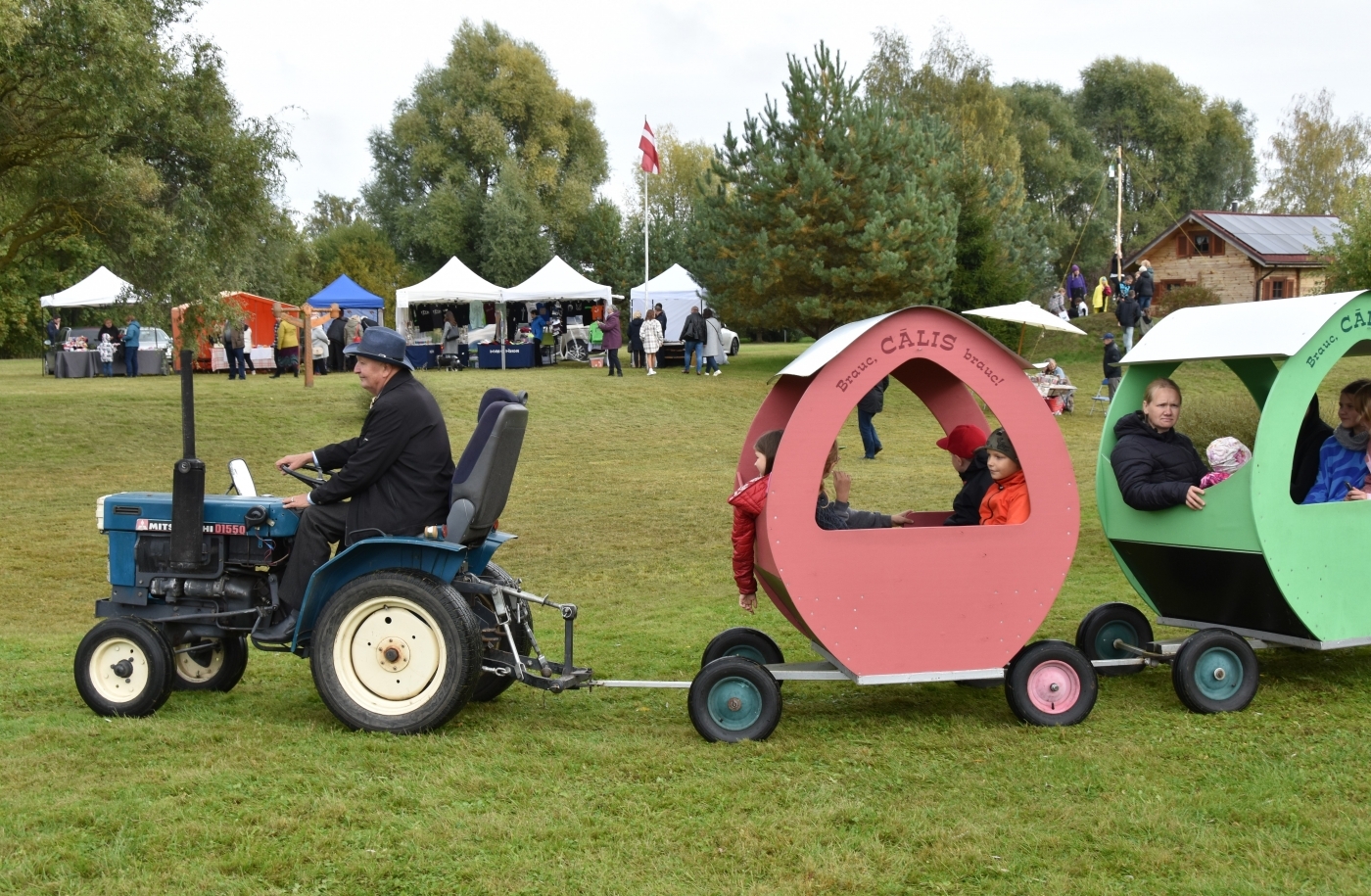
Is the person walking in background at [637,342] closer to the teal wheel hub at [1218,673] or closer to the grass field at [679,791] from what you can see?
the grass field at [679,791]

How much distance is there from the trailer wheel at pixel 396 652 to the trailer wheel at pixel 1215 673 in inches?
139

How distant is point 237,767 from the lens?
17.1 feet

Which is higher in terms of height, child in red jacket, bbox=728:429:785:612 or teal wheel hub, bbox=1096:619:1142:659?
child in red jacket, bbox=728:429:785:612

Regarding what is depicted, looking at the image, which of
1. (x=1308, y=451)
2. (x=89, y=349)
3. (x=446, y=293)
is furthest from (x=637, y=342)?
(x=1308, y=451)

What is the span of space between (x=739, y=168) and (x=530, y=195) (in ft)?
83.3

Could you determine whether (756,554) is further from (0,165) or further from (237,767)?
(0,165)

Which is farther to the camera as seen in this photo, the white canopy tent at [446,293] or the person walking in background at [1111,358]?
the white canopy tent at [446,293]

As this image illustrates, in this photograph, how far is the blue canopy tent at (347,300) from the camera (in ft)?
127

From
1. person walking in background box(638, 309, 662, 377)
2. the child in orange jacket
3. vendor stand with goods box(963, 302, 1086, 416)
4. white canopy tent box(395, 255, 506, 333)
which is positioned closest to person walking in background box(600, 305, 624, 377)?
person walking in background box(638, 309, 662, 377)

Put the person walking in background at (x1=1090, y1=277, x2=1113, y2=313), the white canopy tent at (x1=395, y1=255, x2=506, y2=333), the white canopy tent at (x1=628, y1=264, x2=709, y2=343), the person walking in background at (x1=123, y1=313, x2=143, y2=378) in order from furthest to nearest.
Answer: the person walking in background at (x1=1090, y1=277, x2=1113, y2=313), the white canopy tent at (x1=628, y1=264, x2=709, y2=343), the white canopy tent at (x1=395, y1=255, x2=506, y2=333), the person walking in background at (x1=123, y1=313, x2=143, y2=378)

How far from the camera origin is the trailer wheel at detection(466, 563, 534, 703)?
20.2ft

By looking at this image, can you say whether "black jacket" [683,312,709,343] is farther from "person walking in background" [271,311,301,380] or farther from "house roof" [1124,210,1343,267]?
"house roof" [1124,210,1343,267]

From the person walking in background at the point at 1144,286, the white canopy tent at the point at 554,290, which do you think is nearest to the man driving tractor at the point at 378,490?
the person walking in background at the point at 1144,286

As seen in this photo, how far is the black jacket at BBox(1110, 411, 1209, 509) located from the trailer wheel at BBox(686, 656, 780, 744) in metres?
2.37
